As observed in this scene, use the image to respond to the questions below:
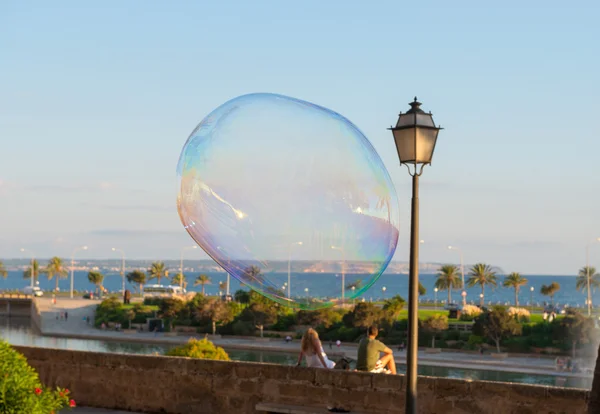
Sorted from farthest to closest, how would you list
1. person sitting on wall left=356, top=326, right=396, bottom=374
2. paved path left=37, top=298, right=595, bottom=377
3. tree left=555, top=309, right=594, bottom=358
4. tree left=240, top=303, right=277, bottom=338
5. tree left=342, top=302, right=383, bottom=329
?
1. tree left=240, top=303, right=277, bottom=338
2. tree left=342, top=302, right=383, bottom=329
3. tree left=555, top=309, right=594, bottom=358
4. paved path left=37, top=298, right=595, bottom=377
5. person sitting on wall left=356, top=326, right=396, bottom=374

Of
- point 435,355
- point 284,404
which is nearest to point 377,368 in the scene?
point 284,404

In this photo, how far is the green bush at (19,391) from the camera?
704 cm

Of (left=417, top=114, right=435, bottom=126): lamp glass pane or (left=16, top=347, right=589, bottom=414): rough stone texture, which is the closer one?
(left=417, top=114, right=435, bottom=126): lamp glass pane

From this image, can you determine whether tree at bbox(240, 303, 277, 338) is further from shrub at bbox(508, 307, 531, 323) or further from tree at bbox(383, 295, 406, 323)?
shrub at bbox(508, 307, 531, 323)

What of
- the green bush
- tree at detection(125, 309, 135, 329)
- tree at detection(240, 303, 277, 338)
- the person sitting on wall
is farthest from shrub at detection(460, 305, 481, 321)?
the green bush

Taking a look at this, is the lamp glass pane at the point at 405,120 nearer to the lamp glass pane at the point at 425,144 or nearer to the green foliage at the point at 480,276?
the lamp glass pane at the point at 425,144

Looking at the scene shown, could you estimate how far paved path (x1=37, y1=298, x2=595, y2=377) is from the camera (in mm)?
62634

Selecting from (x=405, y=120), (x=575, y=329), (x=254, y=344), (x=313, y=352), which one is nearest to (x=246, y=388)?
(x=313, y=352)

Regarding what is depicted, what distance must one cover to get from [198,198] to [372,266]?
226cm

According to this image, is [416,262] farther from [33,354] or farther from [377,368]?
[33,354]

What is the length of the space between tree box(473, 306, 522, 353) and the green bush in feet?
218

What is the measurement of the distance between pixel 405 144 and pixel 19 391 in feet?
13.0

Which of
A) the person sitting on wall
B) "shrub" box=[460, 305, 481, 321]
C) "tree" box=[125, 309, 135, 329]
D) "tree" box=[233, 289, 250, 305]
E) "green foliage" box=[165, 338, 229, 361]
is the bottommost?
"tree" box=[125, 309, 135, 329]

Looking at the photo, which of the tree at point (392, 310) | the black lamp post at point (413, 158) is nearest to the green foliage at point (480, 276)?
the tree at point (392, 310)
